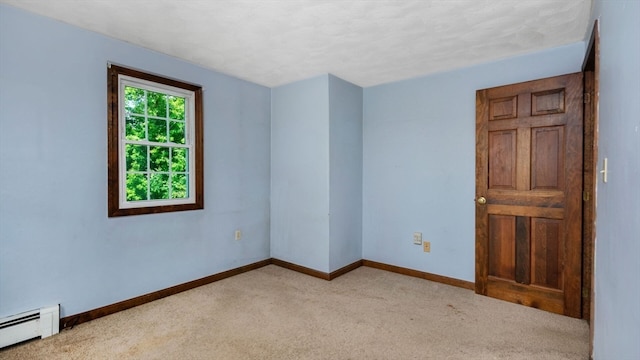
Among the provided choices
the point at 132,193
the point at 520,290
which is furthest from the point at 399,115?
the point at 132,193

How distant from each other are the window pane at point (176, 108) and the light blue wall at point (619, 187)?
330 cm

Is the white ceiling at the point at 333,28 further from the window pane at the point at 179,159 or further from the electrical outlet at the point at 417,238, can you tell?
the electrical outlet at the point at 417,238

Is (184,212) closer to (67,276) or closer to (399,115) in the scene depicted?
(67,276)

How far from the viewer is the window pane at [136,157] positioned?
109 inches

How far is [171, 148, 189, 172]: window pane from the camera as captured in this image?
312 centimetres

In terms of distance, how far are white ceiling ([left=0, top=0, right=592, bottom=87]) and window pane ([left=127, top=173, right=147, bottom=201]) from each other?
3.92ft

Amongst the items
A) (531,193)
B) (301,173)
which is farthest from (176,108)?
(531,193)

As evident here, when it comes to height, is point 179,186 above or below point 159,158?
below

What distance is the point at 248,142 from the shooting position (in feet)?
12.4

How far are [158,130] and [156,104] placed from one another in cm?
25

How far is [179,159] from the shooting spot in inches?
125

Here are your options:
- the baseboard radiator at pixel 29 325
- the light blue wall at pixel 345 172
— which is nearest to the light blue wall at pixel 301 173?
the light blue wall at pixel 345 172

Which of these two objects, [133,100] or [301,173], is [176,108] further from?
[301,173]

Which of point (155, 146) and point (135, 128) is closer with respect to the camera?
point (135, 128)
